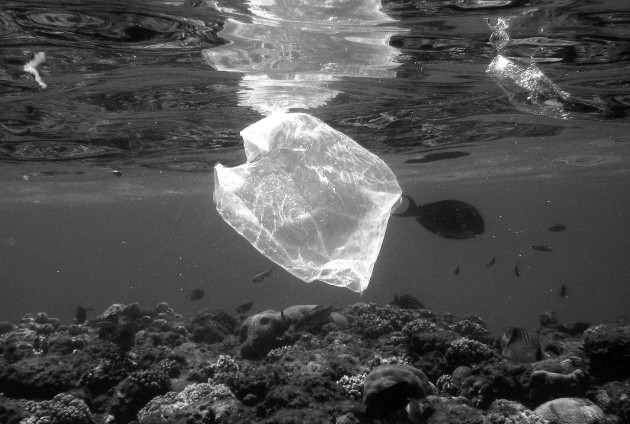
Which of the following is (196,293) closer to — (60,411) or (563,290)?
(60,411)

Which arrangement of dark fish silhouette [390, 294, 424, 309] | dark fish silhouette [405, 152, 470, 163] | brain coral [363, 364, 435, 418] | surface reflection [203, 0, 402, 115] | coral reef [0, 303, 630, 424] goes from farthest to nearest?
dark fish silhouette [405, 152, 470, 163] < dark fish silhouette [390, 294, 424, 309] < surface reflection [203, 0, 402, 115] < coral reef [0, 303, 630, 424] < brain coral [363, 364, 435, 418]

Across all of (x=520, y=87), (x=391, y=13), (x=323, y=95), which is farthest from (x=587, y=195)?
(x=391, y=13)

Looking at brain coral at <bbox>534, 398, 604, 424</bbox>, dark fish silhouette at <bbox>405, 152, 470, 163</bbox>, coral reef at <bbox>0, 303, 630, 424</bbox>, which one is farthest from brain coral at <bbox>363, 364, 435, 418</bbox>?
dark fish silhouette at <bbox>405, 152, 470, 163</bbox>

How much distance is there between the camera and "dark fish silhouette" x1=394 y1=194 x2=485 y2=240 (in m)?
7.41

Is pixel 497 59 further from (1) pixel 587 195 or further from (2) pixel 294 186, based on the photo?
(1) pixel 587 195

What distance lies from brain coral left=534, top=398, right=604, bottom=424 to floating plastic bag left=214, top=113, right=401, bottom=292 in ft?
13.0

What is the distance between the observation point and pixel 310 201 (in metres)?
6.29

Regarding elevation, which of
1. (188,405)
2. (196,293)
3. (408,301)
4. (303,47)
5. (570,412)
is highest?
(303,47)

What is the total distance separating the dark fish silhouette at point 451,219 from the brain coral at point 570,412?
298cm

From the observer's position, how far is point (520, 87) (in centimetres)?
1245

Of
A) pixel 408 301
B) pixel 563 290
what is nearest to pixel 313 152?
pixel 408 301

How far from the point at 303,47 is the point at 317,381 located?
6670 millimetres

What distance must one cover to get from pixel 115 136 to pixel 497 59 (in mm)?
12878

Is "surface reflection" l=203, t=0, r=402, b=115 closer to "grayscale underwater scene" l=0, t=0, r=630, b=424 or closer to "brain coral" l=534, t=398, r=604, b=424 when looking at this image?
"grayscale underwater scene" l=0, t=0, r=630, b=424
